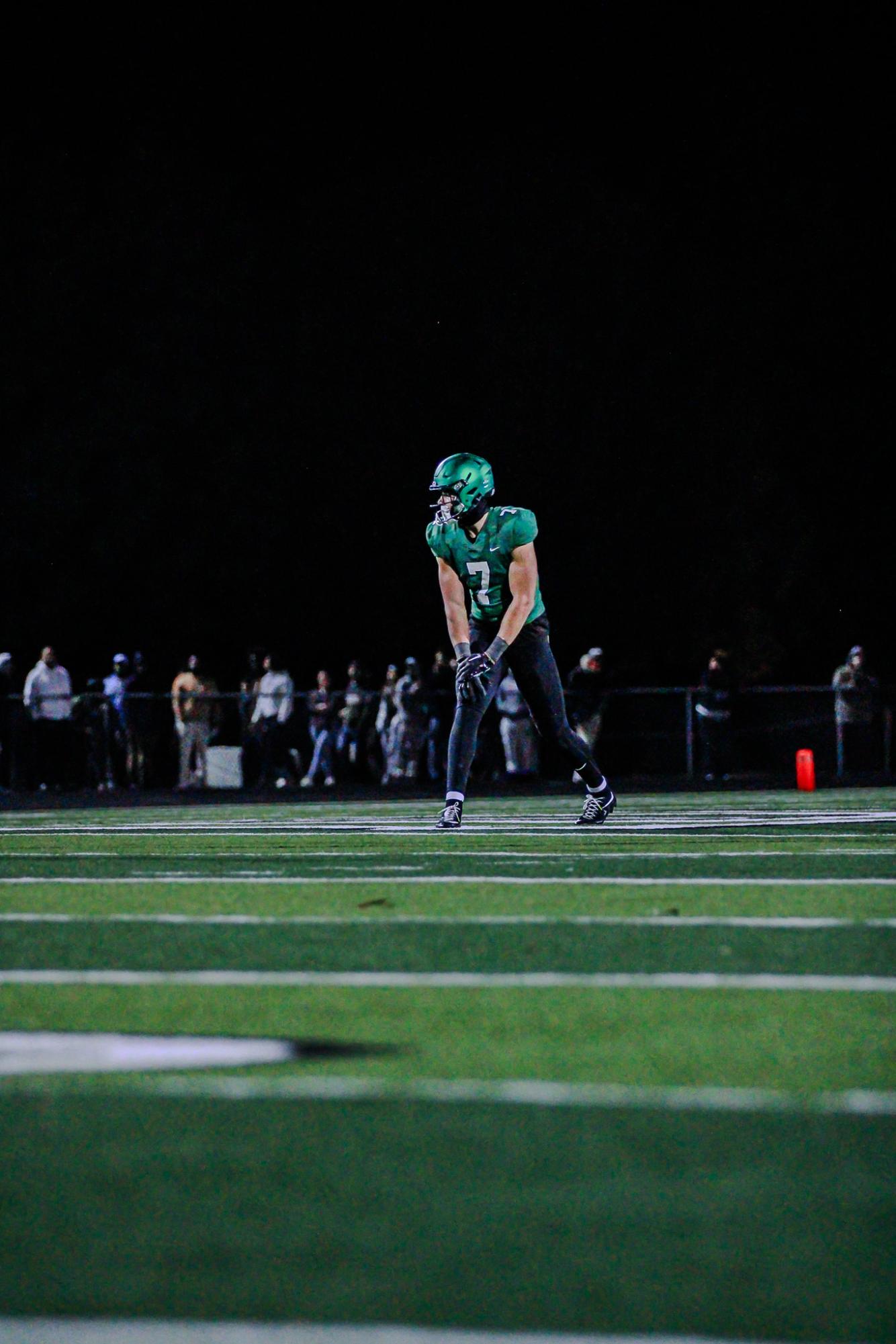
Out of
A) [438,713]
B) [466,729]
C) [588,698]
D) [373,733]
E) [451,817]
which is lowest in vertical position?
[451,817]

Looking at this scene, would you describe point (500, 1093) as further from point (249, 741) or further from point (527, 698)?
point (249, 741)

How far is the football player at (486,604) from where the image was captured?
13930 millimetres

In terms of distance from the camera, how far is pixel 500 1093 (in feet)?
14.3

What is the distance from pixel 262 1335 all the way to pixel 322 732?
95.6 feet

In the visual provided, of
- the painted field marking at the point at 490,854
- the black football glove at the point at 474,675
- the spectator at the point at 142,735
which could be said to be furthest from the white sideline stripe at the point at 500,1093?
the spectator at the point at 142,735

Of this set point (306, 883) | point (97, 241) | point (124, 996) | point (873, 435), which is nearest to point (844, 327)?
point (873, 435)

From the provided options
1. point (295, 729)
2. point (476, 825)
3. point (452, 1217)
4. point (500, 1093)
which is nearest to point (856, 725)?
point (295, 729)

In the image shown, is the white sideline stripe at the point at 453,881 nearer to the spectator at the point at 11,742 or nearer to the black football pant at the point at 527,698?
the black football pant at the point at 527,698

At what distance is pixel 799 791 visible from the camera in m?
25.9

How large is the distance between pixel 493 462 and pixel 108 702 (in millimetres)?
22763

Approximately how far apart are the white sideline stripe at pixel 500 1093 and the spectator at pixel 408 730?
88.8ft

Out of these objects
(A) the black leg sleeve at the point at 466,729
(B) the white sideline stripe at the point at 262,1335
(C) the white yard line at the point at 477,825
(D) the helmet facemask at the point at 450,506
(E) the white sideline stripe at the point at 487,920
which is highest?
(D) the helmet facemask at the point at 450,506

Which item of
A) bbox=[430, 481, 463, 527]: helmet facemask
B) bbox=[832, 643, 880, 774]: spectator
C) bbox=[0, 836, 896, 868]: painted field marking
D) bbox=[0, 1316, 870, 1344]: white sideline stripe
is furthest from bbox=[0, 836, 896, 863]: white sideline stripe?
bbox=[832, 643, 880, 774]: spectator

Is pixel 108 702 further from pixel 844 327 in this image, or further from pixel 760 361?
pixel 844 327
